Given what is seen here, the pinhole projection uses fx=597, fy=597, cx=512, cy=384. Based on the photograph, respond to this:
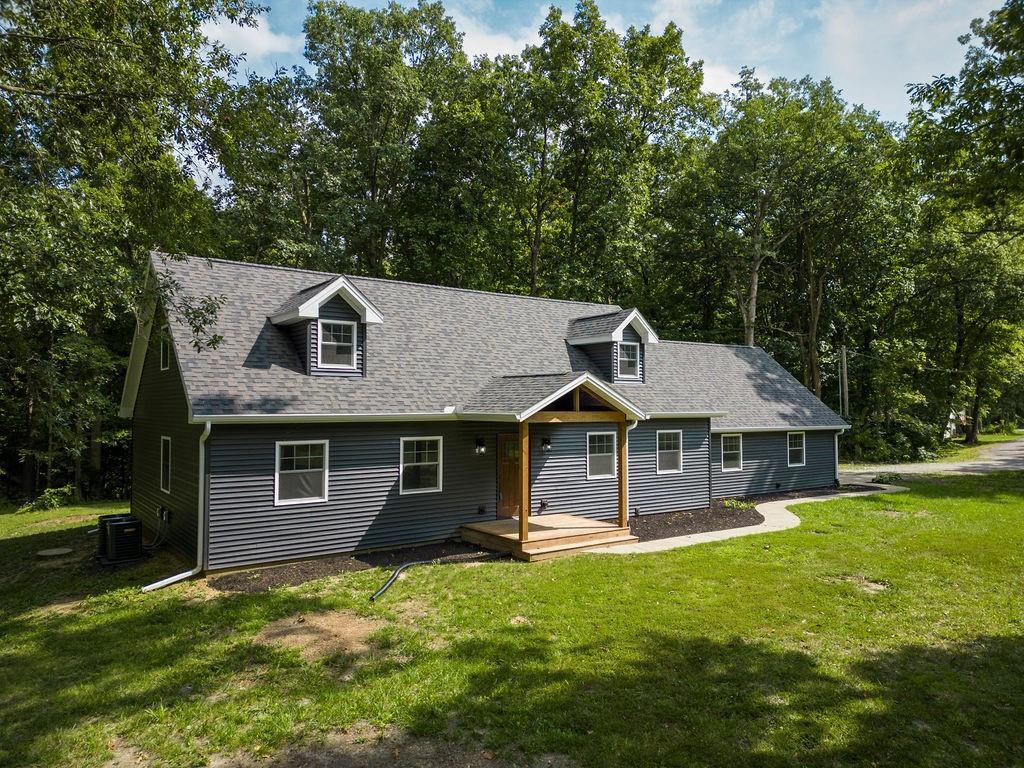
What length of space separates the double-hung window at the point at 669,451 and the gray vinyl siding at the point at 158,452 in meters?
11.7

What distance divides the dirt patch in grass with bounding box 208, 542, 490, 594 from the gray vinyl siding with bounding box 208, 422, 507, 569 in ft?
0.67

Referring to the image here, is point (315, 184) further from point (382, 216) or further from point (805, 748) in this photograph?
point (805, 748)

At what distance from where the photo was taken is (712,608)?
876 centimetres

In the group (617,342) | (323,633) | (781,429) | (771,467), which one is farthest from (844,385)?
(323,633)

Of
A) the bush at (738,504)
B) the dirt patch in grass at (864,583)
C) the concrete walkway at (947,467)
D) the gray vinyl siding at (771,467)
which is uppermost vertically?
the gray vinyl siding at (771,467)

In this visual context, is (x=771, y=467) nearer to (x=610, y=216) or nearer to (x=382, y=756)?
(x=610, y=216)

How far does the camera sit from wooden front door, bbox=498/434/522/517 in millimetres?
14258

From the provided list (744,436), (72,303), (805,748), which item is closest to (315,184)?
(72,303)

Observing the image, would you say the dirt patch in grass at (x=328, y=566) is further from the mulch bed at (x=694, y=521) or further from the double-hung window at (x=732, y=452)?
the double-hung window at (x=732, y=452)

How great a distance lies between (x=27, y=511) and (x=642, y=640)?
22.9m

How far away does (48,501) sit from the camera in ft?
69.9

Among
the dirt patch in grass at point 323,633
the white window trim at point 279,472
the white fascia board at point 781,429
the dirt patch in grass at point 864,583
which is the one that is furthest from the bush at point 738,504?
the dirt patch in grass at point 323,633

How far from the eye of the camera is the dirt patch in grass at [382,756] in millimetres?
5086

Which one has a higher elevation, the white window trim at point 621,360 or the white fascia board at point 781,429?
the white window trim at point 621,360
